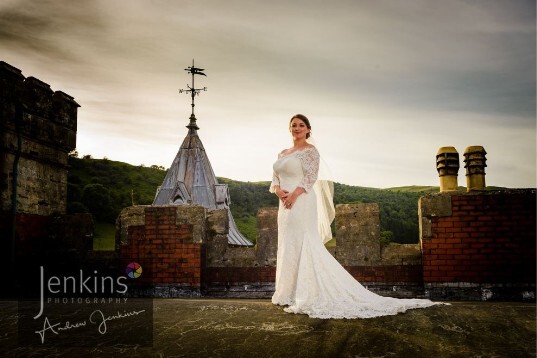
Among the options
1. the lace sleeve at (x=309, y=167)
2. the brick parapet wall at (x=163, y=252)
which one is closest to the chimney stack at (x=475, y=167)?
the lace sleeve at (x=309, y=167)

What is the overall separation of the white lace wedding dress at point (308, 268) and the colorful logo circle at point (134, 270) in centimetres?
277

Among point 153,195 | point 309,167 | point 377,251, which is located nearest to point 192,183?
point 153,195

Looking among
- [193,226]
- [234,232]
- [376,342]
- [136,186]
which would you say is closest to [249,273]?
[193,226]

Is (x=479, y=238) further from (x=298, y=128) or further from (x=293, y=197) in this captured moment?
(x=298, y=128)

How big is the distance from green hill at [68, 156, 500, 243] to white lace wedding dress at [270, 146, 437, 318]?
4539 millimetres

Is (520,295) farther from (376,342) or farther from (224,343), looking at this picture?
(224,343)

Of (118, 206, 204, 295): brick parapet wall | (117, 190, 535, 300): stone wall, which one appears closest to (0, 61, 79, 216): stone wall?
(117, 190, 535, 300): stone wall

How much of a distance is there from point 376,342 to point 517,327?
4.29 feet

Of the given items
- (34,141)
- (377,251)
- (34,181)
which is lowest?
(377,251)

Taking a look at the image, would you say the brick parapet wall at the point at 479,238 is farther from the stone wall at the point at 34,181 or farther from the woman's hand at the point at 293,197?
the stone wall at the point at 34,181

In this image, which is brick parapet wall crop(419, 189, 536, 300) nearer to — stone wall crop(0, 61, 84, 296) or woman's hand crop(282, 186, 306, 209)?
woman's hand crop(282, 186, 306, 209)

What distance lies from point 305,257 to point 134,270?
3.27 metres

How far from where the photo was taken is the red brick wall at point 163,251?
6359mm

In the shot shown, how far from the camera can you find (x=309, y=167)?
189 inches
